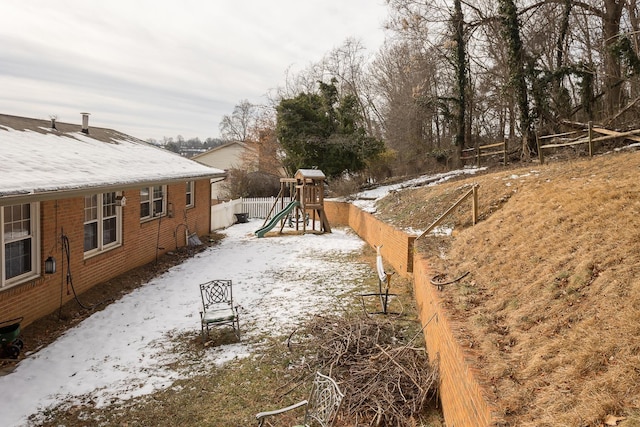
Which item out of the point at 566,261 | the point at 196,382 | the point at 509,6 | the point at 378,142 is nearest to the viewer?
the point at 566,261

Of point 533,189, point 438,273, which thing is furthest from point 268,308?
point 533,189

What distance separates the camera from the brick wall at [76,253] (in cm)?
709

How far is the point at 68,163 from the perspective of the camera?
8.76 metres

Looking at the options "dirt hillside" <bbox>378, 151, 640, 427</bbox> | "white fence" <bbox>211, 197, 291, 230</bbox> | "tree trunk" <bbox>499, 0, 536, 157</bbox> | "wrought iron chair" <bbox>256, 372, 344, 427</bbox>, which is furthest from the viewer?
"white fence" <bbox>211, 197, 291, 230</bbox>

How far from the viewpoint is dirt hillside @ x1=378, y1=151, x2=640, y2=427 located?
9.45ft

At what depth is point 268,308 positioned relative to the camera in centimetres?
842

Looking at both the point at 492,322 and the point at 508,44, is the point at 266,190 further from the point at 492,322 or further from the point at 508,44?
the point at 492,322

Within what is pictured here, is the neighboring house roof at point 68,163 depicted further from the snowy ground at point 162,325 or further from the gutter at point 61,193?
the snowy ground at point 162,325

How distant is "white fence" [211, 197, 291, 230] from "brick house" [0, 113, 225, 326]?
5918mm

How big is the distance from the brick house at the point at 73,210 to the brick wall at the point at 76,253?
0.06 feet

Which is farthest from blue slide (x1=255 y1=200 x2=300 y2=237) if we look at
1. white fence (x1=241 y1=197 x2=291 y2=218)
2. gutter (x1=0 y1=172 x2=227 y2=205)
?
white fence (x1=241 y1=197 x2=291 y2=218)

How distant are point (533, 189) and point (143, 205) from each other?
10545 millimetres

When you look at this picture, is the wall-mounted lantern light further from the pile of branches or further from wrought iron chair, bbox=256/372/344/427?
wrought iron chair, bbox=256/372/344/427

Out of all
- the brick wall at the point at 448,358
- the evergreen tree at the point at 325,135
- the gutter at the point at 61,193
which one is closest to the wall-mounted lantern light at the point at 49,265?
the gutter at the point at 61,193
